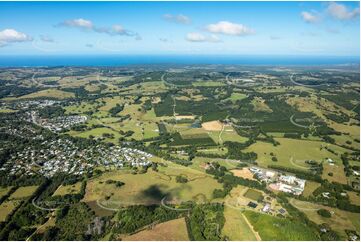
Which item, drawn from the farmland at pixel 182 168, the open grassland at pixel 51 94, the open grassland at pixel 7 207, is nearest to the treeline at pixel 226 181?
the farmland at pixel 182 168

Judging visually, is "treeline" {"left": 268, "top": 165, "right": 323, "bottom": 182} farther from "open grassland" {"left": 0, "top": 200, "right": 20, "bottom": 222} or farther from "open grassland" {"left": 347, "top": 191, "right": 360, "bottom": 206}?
"open grassland" {"left": 0, "top": 200, "right": 20, "bottom": 222}

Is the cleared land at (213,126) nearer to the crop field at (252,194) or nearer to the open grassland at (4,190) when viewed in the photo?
the crop field at (252,194)

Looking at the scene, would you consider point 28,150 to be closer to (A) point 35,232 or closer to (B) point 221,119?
(A) point 35,232

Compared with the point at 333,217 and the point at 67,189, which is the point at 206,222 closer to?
the point at 333,217

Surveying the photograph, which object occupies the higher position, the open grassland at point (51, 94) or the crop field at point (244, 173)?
the open grassland at point (51, 94)

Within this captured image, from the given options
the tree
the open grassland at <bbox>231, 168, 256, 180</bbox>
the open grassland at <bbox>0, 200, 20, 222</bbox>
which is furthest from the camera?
the open grassland at <bbox>231, 168, 256, 180</bbox>

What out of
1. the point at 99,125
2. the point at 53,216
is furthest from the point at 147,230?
the point at 99,125

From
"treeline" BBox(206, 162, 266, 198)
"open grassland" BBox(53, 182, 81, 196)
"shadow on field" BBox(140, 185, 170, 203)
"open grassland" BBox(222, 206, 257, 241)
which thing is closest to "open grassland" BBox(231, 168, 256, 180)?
"treeline" BBox(206, 162, 266, 198)
